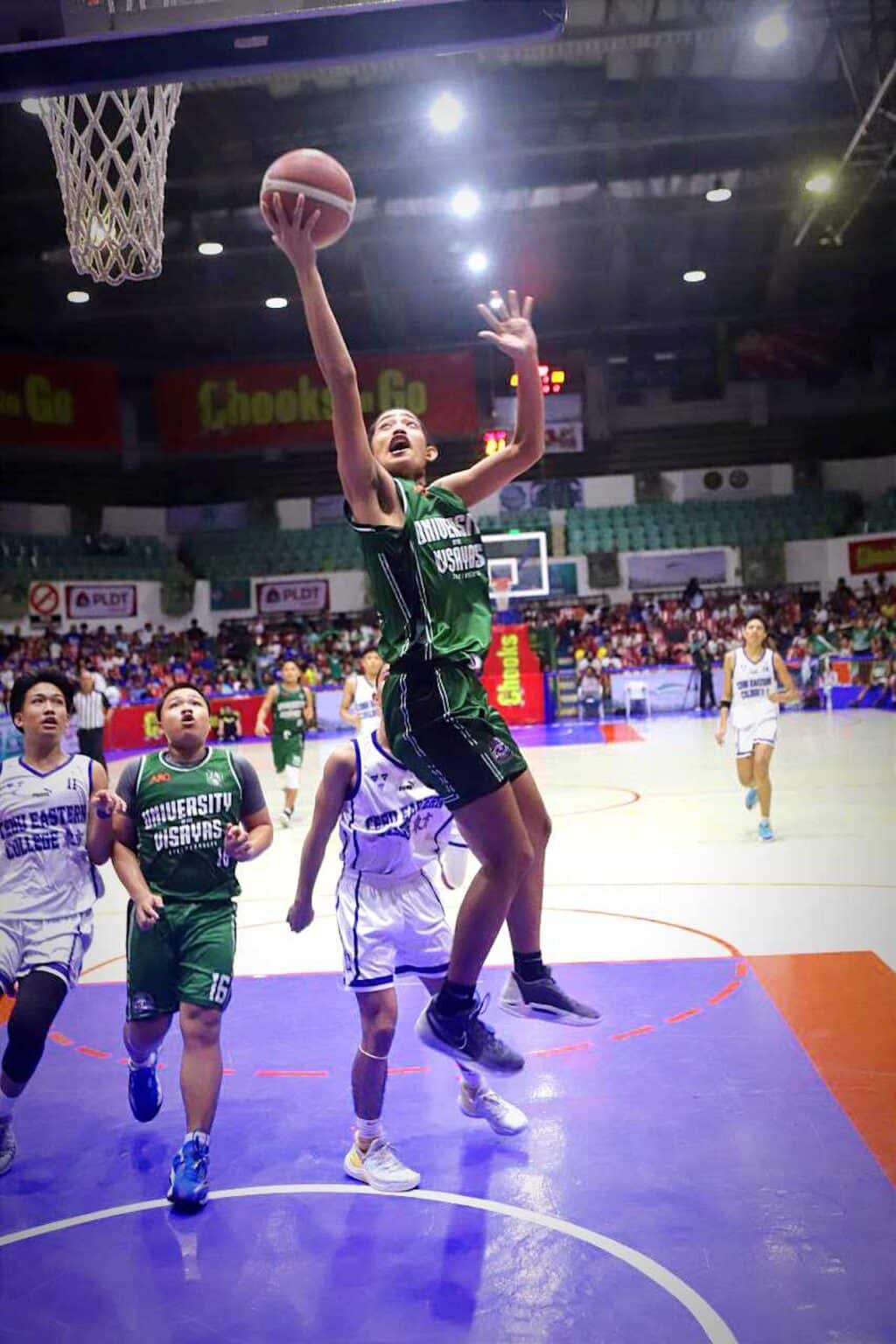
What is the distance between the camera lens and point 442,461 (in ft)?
104

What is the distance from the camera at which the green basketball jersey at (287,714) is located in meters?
11.8

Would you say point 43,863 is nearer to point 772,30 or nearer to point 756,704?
point 756,704

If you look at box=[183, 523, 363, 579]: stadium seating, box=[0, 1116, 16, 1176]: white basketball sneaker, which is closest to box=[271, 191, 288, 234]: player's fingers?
box=[0, 1116, 16, 1176]: white basketball sneaker

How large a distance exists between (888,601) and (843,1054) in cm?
2265

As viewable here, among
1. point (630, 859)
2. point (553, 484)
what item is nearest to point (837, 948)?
point (630, 859)

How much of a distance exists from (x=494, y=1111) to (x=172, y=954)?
126 centimetres

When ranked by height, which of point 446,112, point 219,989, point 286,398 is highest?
point 446,112

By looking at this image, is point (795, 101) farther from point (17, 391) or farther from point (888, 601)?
point (17, 391)

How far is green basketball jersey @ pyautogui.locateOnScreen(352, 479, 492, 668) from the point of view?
125 inches

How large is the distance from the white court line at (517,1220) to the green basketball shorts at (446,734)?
131 cm

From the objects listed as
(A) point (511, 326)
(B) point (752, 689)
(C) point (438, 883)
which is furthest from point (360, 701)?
(A) point (511, 326)

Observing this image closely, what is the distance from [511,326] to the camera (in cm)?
364

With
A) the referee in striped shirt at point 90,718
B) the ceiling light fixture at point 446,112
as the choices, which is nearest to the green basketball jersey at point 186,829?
the referee in striped shirt at point 90,718

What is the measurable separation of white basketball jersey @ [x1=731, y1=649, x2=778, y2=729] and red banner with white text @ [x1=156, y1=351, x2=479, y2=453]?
836 inches
